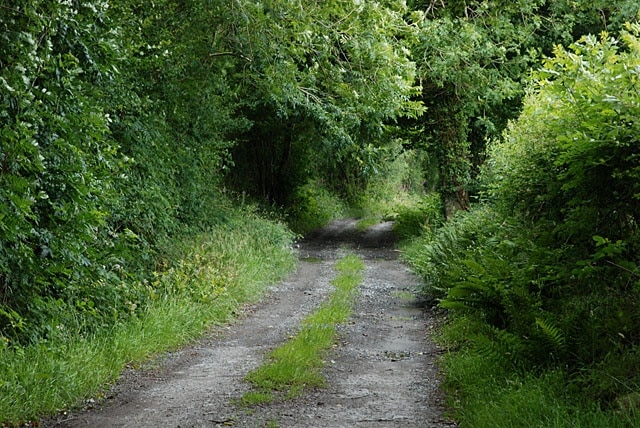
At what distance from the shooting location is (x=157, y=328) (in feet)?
29.7

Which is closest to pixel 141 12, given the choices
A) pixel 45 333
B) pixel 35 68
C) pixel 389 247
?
pixel 35 68

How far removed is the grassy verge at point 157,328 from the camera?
628 cm

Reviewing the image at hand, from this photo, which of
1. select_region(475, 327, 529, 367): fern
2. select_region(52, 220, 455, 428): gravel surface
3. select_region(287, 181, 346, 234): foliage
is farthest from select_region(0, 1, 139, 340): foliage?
select_region(287, 181, 346, 234): foliage

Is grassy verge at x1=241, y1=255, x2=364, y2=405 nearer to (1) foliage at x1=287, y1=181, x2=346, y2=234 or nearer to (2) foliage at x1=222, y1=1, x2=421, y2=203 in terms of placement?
(2) foliage at x1=222, y1=1, x2=421, y2=203

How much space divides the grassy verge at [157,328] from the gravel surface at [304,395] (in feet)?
0.78

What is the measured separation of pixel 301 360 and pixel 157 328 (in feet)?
7.37

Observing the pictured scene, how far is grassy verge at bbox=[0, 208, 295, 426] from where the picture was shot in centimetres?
628

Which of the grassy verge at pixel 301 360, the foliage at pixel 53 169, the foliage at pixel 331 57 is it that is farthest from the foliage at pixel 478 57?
the foliage at pixel 53 169

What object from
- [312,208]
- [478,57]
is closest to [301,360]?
[478,57]

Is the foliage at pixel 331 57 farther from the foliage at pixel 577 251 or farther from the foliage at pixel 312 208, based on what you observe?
the foliage at pixel 312 208

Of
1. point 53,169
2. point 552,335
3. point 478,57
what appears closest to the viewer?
point 552,335

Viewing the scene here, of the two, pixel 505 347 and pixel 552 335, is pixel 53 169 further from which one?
pixel 552 335

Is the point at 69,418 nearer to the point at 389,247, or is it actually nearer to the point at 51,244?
the point at 51,244

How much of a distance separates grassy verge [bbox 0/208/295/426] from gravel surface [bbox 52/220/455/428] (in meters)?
0.24
